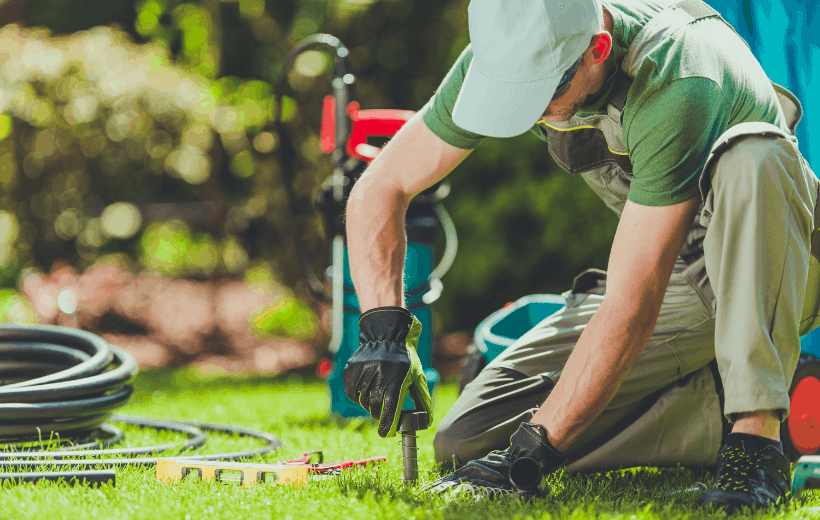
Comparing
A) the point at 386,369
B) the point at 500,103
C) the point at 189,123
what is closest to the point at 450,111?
the point at 500,103

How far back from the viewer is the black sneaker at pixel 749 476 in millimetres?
1694

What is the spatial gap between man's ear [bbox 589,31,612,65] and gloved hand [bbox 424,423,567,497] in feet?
2.89

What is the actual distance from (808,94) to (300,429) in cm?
234

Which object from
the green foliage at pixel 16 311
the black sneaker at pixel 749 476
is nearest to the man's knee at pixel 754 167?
the black sneaker at pixel 749 476

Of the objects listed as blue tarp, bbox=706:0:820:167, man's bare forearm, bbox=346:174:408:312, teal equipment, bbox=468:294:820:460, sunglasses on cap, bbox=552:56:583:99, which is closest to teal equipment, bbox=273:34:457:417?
teal equipment, bbox=468:294:820:460

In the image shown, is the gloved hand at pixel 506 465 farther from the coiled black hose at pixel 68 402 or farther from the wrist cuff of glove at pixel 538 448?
the coiled black hose at pixel 68 402

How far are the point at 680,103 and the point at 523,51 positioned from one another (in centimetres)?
37

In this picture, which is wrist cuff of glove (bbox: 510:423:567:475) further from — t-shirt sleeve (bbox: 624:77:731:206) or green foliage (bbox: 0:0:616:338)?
green foliage (bbox: 0:0:616:338)

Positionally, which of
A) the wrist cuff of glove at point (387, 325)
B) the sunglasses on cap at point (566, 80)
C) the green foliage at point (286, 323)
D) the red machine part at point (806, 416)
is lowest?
the green foliage at point (286, 323)

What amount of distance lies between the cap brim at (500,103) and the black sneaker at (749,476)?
850mm

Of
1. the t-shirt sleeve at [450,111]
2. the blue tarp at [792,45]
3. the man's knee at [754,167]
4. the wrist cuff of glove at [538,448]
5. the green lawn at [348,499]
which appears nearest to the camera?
the green lawn at [348,499]

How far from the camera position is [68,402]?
2619 millimetres

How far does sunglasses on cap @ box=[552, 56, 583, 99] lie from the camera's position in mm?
1872

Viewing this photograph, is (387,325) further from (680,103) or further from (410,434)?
(680,103)
